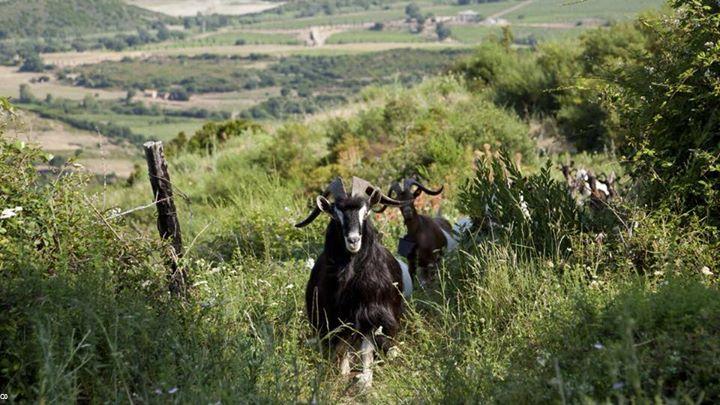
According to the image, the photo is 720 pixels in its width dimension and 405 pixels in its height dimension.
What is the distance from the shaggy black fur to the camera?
7.76m

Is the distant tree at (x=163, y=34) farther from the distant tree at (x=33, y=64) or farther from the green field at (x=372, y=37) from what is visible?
the distant tree at (x=33, y=64)

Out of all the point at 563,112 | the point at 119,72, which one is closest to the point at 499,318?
the point at 563,112

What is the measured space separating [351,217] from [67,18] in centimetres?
9901

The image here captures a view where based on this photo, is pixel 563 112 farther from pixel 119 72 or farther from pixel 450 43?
pixel 119 72

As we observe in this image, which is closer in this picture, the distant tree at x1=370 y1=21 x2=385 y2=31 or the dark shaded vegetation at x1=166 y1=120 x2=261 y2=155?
the dark shaded vegetation at x1=166 y1=120 x2=261 y2=155

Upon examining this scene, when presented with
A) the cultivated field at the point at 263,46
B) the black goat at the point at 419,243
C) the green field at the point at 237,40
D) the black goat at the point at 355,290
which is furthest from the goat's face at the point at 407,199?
the green field at the point at 237,40

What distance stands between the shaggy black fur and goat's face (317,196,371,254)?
4.3 inches

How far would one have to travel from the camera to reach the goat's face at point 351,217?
290 inches

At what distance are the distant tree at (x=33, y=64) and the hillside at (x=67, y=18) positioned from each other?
993 cm

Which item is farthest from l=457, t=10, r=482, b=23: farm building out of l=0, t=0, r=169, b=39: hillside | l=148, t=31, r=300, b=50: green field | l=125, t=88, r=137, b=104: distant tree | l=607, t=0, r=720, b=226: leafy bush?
A: l=607, t=0, r=720, b=226: leafy bush

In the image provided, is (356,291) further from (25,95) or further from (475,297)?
(25,95)

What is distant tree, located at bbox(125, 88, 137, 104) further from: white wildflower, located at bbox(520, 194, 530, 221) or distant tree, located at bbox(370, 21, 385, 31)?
white wildflower, located at bbox(520, 194, 530, 221)

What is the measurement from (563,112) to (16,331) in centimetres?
1551

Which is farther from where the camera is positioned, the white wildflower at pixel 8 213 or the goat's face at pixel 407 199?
the goat's face at pixel 407 199
